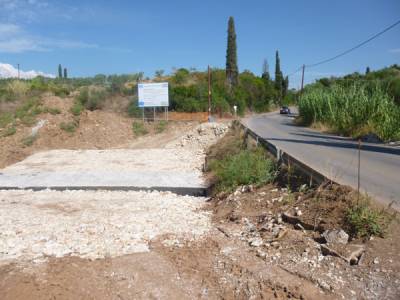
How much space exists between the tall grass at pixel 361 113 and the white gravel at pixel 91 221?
11.2 metres

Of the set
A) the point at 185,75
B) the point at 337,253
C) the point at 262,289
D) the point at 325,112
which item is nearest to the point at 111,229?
the point at 262,289

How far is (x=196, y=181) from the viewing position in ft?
36.4

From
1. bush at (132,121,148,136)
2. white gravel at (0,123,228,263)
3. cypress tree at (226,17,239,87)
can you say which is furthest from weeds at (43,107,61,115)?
cypress tree at (226,17,239,87)

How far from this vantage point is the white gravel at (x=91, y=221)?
5.58 metres

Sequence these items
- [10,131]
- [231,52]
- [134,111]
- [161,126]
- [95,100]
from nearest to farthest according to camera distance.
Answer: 1. [10,131]
2. [161,126]
3. [134,111]
4. [95,100]
5. [231,52]

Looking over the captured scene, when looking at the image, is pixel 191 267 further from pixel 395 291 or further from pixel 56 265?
pixel 395 291

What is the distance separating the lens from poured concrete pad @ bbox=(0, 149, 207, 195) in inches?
424

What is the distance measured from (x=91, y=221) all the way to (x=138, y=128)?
17.8m

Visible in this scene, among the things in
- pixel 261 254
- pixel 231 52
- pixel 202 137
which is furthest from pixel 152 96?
pixel 231 52

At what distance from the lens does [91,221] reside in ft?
23.3

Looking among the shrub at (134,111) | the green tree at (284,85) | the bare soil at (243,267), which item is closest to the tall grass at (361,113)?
the bare soil at (243,267)

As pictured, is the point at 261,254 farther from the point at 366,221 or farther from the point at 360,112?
the point at 360,112

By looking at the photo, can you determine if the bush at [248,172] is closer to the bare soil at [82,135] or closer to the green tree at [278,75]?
the bare soil at [82,135]

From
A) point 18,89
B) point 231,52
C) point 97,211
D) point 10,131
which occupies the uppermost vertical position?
point 231,52
